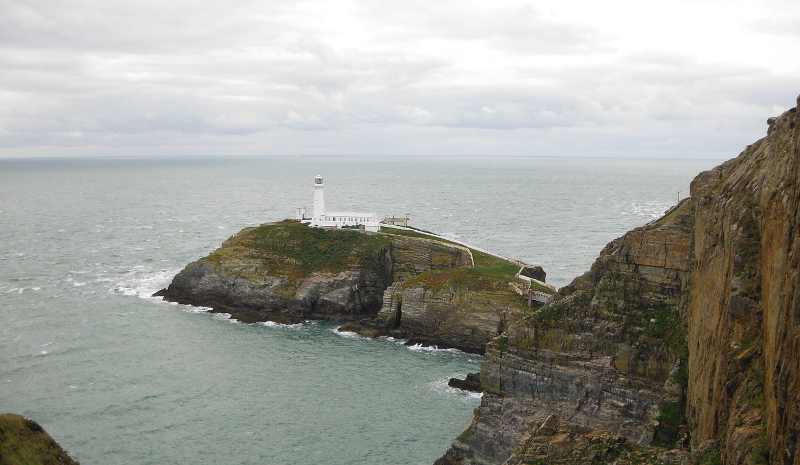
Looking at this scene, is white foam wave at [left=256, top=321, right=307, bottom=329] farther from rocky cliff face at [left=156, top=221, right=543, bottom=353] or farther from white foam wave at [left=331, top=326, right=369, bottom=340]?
white foam wave at [left=331, top=326, right=369, bottom=340]

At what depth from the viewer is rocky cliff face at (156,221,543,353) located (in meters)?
69.0

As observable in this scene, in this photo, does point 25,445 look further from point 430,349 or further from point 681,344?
point 430,349

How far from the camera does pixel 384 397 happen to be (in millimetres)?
54500

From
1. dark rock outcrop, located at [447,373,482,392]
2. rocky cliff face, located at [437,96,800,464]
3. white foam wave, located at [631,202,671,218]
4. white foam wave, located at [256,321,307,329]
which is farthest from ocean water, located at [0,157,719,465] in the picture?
white foam wave, located at [631,202,671,218]

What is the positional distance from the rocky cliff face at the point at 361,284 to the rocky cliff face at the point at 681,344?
24800 mm

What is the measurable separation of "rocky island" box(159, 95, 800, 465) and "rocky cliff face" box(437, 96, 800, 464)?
0.07 metres

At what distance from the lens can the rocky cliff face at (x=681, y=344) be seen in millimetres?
15961

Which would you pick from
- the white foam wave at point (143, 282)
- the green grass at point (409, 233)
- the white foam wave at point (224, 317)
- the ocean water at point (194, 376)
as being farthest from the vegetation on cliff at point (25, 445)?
the green grass at point (409, 233)

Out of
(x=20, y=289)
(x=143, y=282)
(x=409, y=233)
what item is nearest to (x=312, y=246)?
(x=409, y=233)

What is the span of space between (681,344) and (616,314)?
4.89 meters

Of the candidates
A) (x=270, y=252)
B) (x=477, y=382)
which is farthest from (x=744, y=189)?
(x=270, y=252)

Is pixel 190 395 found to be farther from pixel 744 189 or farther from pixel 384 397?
pixel 744 189

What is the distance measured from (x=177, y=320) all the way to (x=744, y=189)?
63878mm

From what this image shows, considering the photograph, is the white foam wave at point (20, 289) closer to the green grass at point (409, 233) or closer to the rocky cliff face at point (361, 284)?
the rocky cliff face at point (361, 284)
